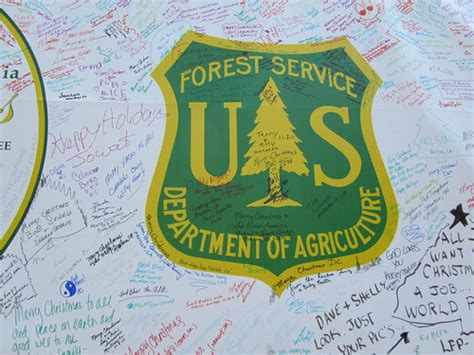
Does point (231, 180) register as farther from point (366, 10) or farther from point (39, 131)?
point (366, 10)

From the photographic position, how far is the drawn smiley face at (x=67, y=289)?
5.87 ft

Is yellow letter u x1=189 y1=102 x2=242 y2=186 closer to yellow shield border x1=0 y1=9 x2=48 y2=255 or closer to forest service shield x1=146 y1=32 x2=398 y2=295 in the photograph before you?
forest service shield x1=146 y1=32 x2=398 y2=295

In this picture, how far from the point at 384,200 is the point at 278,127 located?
59 cm

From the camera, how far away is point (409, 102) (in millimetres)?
2066

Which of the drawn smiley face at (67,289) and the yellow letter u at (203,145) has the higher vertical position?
the yellow letter u at (203,145)

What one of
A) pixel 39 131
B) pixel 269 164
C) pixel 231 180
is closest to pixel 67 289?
pixel 39 131

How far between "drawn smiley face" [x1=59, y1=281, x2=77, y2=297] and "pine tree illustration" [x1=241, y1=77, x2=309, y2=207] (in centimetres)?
84

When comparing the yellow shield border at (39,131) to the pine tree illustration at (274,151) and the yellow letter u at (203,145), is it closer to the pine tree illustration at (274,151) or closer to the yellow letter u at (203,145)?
the yellow letter u at (203,145)

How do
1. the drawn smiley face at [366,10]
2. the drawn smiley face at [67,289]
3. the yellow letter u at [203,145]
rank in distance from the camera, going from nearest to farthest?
the drawn smiley face at [67,289], the yellow letter u at [203,145], the drawn smiley face at [366,10]

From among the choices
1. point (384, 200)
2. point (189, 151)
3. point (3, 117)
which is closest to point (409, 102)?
point (384, 200)

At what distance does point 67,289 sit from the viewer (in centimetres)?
179

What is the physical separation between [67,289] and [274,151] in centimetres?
108

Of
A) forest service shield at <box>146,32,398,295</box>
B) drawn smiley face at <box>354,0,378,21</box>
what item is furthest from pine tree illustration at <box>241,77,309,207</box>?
drawn smiley face at <box>354,0,378,21</box>

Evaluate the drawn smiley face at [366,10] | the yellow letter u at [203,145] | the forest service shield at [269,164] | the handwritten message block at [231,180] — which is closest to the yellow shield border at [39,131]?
the handwritten message block at [231,180]
